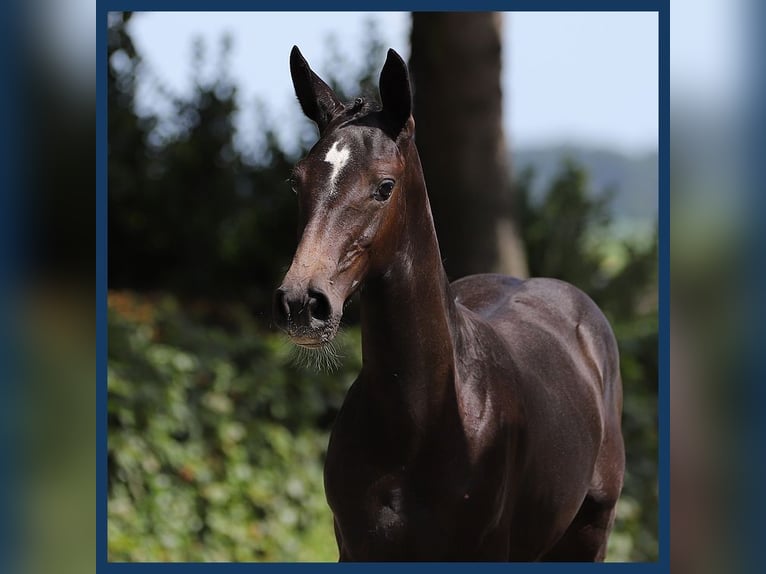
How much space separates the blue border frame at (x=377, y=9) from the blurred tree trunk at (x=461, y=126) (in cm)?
367

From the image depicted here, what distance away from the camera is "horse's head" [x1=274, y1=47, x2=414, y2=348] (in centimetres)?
293

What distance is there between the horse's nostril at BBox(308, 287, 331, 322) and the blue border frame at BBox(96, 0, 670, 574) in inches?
23.1

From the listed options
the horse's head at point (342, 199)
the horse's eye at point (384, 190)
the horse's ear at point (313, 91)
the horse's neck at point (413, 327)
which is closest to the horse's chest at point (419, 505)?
the horse's neck at point (413, 327)

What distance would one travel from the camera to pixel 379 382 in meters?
3.45

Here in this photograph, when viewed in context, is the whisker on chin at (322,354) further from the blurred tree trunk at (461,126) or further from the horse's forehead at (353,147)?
the blurred tree trunk at (461,126)

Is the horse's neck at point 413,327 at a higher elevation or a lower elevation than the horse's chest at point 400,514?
higher

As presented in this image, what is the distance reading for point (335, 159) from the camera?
310cm

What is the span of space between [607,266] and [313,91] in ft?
21.9

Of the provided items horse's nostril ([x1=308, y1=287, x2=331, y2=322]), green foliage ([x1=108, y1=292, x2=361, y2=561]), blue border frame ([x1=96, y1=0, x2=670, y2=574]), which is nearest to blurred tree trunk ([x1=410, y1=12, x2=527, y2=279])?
green foliage ([x1=108, y1=292, x2=361, y2=561])

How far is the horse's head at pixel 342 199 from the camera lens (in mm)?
2926

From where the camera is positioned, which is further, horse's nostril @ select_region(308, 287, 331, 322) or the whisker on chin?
the whisker on chin

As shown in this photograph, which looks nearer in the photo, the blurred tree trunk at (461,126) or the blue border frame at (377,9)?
the blue border frame at (377,9)

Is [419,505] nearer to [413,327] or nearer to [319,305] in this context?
[413,327]

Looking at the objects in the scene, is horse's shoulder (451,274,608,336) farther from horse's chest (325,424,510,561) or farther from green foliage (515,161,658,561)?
green foliage (515,161,658,561)
